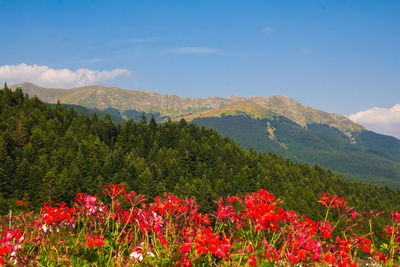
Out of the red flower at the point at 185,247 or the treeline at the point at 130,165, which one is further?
the treeline at the point at 130,165

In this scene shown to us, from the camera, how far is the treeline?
326 ft

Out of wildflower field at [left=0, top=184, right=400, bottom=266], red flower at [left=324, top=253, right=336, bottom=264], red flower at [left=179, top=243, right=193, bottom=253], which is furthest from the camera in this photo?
wildflower field at [left=0, top=184, right=400, bottom=266]

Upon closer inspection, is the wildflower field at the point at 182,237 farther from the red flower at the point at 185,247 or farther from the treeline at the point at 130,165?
the treeline at the point at 130,165

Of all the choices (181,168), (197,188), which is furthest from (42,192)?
(181,168)

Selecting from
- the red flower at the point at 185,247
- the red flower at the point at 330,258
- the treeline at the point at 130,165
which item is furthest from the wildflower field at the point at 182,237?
the treeline at the point at 130,165

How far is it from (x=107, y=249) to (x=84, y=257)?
58 cm

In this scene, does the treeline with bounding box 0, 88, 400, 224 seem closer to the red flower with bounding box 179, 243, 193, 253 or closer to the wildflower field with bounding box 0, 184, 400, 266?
the wildflower field with bounding box 0, 184, 400, 266

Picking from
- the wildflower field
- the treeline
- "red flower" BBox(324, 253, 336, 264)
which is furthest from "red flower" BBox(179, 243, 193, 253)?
the treeline

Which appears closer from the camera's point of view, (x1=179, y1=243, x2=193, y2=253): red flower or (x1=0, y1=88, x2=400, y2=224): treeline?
(x1=179, y1=243, x2=193, y2=253): red flower

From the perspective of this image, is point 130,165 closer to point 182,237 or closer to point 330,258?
point 182,237

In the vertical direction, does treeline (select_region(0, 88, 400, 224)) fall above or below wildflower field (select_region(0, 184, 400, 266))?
below

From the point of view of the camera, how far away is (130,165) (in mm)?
119750

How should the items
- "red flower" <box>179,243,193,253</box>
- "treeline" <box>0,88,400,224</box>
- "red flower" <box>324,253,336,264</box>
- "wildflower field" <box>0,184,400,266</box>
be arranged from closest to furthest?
"red flower" <box>324,253,336,264</box> → "red flower" <box>179,243,193,253</box> → "wildflower field" <box>0,184,400,266</box> → "treeline" <box>0,88,400,224</box>

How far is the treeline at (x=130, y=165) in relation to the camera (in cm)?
9925
